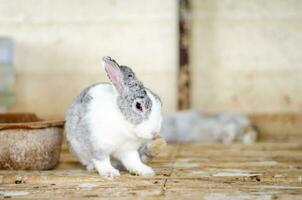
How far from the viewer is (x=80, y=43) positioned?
4.41 metres

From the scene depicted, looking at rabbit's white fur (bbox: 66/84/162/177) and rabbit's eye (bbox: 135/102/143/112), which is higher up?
rabbit's eye (bbox: 135/102/143/112)

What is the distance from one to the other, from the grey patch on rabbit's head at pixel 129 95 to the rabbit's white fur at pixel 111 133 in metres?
0.03

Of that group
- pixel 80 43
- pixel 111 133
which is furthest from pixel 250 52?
pixel 111 133

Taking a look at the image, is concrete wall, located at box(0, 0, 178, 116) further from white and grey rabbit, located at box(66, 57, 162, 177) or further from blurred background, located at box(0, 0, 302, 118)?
white and grey rabbit, located at box(66, 57, 162, 177)

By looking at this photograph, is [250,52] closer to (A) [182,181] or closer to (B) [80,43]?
(B) [80,43]

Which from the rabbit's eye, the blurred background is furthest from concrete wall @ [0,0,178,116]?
the rabbit's eye

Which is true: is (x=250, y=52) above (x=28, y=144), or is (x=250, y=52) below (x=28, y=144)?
above

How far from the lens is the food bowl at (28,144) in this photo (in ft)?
8.44

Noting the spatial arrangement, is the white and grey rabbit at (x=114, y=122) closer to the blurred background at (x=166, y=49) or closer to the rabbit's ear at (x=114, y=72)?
the rabbit's ear at (x=114, y=72)

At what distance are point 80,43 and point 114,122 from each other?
2168 mm

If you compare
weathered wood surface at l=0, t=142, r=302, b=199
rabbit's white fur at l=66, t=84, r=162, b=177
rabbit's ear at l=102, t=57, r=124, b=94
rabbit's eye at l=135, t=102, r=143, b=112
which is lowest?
weathered wood surface at l=0, t=142, r=302, b=199

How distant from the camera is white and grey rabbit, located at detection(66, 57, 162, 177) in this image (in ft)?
7.42

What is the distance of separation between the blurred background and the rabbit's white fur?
1.89 metres

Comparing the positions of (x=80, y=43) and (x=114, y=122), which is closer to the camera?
(x=114, y=122)
